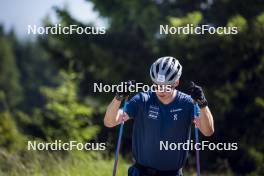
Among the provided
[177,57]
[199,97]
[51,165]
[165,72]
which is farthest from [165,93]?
[177,57]

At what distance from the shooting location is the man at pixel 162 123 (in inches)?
202

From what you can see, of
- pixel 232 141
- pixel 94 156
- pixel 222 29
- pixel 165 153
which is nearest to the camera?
pixel 165 153

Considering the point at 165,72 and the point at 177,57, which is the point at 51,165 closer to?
the point at 165,72

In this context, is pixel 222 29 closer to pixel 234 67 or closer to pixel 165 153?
pixel 234 67

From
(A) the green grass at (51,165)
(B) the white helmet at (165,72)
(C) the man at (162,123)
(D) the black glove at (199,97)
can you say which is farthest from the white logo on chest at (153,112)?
(A) the green grass at (51,165)

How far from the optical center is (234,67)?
1862 cm

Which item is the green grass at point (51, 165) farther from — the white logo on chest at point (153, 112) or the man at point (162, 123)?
the white logo on chest at point (153, 112)

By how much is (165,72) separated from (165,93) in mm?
183

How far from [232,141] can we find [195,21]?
3949 millimetres

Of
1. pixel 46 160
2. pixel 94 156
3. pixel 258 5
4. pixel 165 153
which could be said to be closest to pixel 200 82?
pixel 258 5

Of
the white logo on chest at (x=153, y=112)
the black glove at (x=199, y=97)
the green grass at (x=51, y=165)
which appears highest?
the black glove at (x=199, y=97)

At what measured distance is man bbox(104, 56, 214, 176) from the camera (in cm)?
512

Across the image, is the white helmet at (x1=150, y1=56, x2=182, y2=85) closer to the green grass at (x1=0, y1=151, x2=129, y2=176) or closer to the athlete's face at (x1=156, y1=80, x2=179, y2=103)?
the athlete's face at (x1=156, y1=80, x2=179, y2=103)

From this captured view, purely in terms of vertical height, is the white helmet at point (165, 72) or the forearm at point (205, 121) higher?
the white helmet at point (165, 72)
